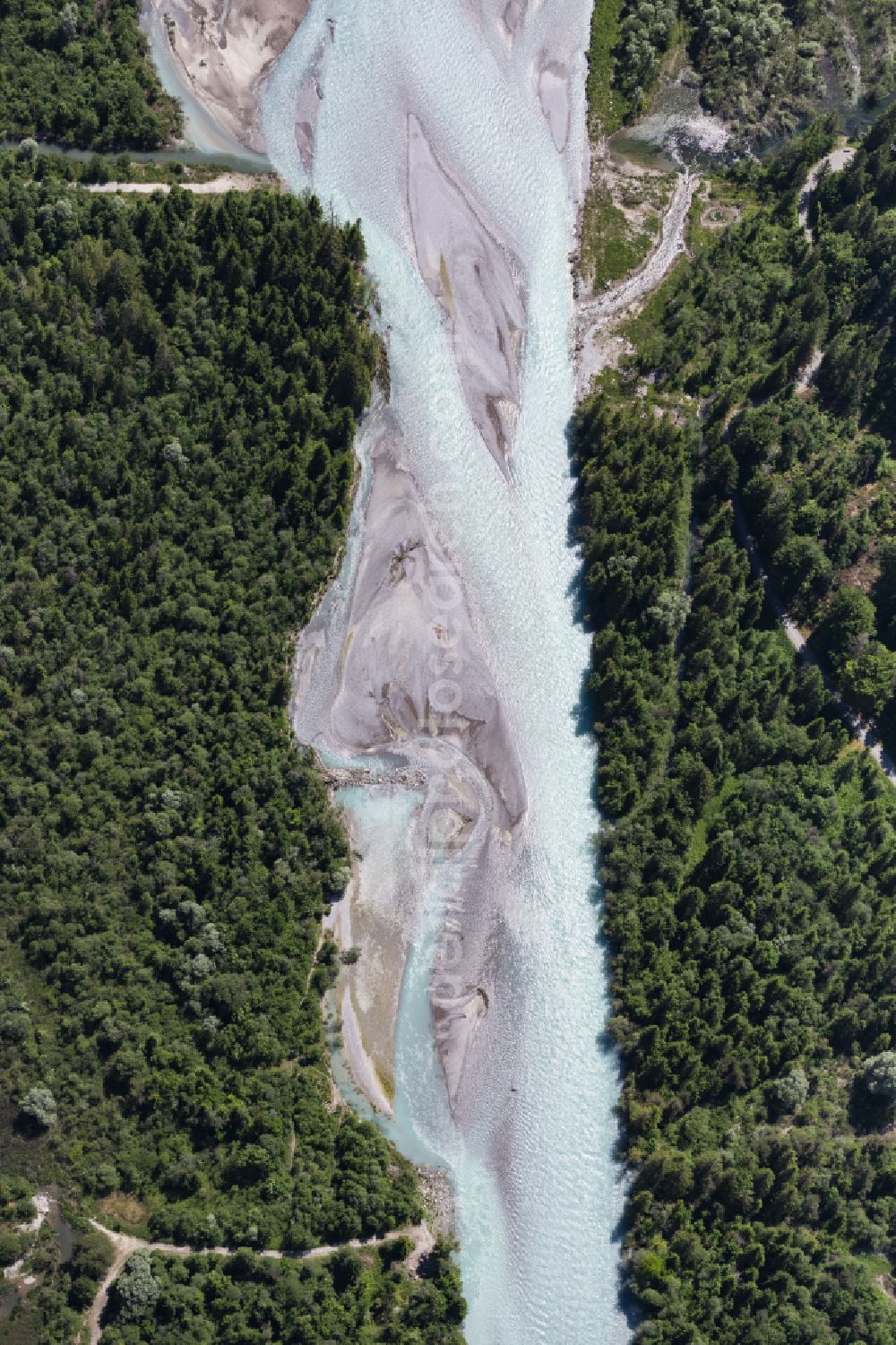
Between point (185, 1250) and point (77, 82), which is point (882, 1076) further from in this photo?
point (77, 82)

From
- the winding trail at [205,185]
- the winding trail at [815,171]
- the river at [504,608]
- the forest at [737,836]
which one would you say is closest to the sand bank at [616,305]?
the river at [504,608]

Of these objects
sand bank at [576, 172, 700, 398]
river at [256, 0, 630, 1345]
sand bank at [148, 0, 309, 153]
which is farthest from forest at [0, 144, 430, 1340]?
sand bank at [576, 172, 700, 398]

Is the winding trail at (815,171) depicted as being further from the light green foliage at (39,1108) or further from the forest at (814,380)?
the light green foliage at (39,1108)

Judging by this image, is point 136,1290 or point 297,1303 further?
point 297,1303

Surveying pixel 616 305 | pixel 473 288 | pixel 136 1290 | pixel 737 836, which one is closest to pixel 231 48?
pixel 473 288

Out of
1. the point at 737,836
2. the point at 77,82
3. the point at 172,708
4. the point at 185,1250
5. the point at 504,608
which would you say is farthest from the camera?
the point at 77,82

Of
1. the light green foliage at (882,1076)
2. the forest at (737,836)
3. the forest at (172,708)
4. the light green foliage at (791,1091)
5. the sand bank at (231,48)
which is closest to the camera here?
the forest at (172,708)
